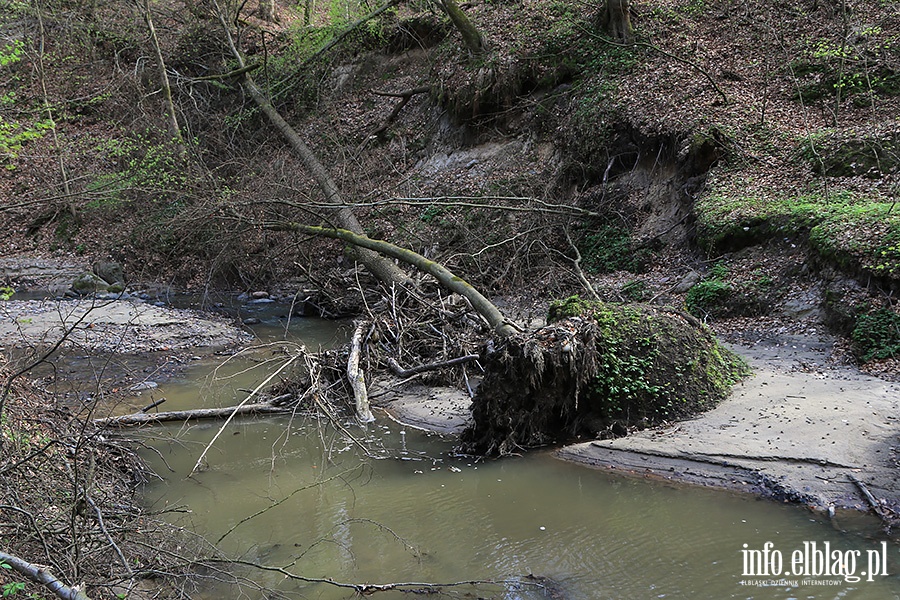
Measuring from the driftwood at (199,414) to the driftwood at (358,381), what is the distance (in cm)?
98

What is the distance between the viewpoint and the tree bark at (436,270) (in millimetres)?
9109

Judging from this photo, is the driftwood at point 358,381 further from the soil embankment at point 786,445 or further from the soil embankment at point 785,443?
the soil embankment at point 786,445

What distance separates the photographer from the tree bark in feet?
29.9

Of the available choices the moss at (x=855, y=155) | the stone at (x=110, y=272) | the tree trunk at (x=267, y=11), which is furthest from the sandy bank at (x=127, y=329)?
the tree trunk at (x=267, y=11)

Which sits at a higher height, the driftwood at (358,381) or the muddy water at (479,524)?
the driftwood at (358,381)

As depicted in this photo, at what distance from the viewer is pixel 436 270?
1076 centimetres

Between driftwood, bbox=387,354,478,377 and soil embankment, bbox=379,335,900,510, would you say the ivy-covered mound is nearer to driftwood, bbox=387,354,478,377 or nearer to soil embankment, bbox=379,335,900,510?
soil embankment, bbox=379,335,900,510

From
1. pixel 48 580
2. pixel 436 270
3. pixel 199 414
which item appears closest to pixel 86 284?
pixel 199 414

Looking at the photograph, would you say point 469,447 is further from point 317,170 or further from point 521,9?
point 521,9

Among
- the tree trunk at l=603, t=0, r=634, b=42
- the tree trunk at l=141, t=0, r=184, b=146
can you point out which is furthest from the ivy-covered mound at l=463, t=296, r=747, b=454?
the tree trunk at l=141, t=0, r=184, b=146

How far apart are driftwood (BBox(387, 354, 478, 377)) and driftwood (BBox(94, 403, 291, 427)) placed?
65.1 inches

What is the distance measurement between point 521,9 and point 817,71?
9.12 metres

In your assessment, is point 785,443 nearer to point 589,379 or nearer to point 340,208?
point 589,379

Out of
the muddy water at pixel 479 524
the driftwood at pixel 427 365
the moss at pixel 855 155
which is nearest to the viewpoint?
the muddy water at pixel 479 524
